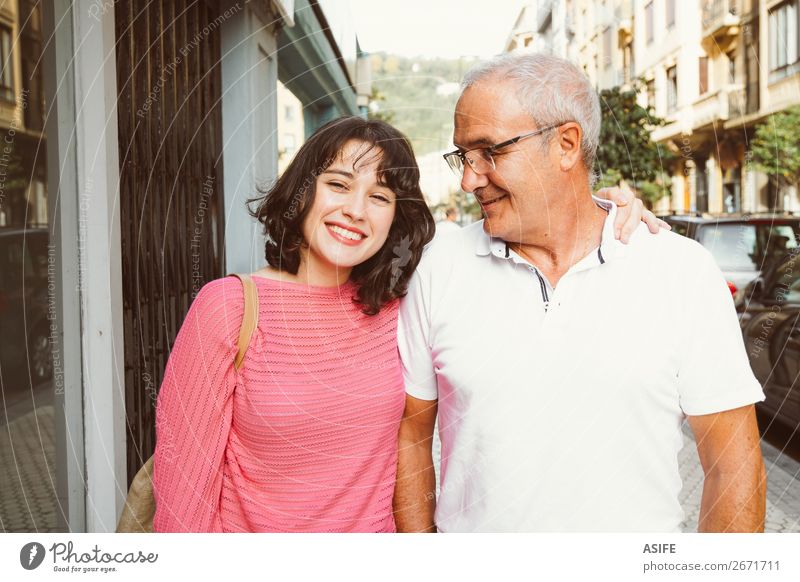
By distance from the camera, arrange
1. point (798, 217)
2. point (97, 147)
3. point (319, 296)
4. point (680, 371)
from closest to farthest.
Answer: point (680, 371) → point (319, 296) → point (97, 147) → point (798, 217)

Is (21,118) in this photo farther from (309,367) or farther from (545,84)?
(545,84)

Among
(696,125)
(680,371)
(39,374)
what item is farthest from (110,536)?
(696,125)

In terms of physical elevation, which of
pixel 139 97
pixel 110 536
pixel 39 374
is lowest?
pixel 110 536

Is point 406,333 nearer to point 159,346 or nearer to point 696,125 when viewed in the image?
point 696,125

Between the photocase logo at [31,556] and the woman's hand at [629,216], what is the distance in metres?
1.48

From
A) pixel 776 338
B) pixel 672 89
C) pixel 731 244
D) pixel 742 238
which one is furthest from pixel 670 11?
pixel 731 244

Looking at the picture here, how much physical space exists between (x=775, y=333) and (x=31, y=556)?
2.60 meters

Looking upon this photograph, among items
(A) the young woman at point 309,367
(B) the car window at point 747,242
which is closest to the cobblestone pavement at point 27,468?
(A) the young woman at point 309,367

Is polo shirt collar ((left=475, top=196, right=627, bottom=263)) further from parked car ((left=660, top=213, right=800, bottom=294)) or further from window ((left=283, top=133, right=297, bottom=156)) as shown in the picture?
parked car ((left=660, top=213, right=800, bottom=294))

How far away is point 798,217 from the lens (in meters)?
3.75

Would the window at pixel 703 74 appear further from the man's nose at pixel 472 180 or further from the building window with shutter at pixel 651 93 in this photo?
the man's nose at pixel 472 180

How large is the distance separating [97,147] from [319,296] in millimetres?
873

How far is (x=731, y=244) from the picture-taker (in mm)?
4684

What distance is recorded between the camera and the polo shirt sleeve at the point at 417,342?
1758mm
